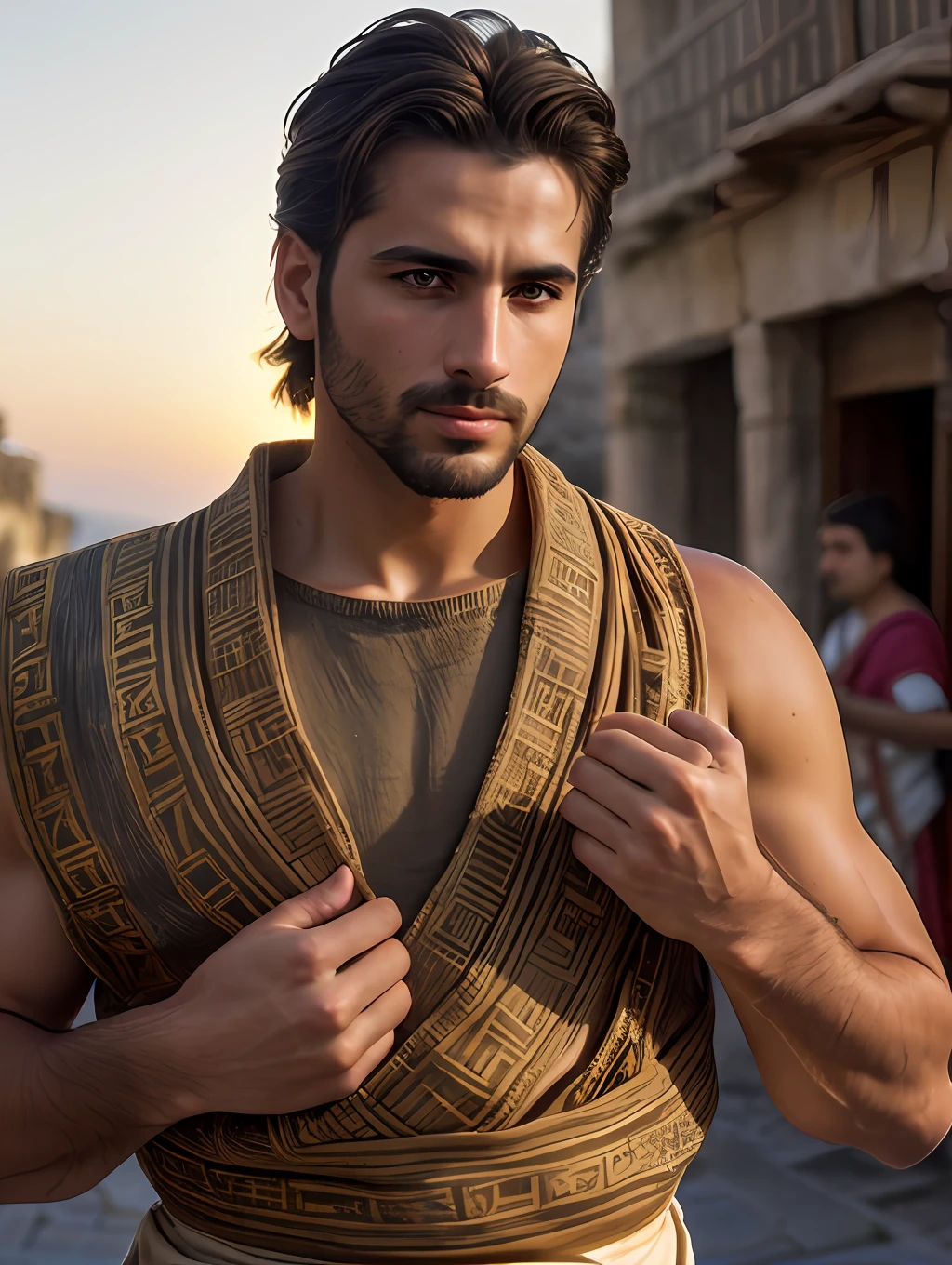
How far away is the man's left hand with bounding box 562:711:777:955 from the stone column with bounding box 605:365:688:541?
604 cm

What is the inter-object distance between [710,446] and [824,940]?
248 inches

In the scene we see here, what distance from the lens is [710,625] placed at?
1483 millimetres

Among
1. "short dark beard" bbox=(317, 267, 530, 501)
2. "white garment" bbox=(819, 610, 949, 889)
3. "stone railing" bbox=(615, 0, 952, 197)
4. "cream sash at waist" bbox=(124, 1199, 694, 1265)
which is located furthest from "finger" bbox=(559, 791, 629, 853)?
"stone railing" bbox=(615, 0, 952, 197)

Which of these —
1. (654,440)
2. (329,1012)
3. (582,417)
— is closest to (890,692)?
(329,1012)

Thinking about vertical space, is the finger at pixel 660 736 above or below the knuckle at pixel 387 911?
above

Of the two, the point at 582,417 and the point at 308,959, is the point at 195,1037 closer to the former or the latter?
the point at 308,959

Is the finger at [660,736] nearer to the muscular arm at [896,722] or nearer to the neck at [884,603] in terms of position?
the muscular arm at [896,722]

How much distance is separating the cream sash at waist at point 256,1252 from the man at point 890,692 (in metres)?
2.42

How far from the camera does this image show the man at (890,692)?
12.2ft

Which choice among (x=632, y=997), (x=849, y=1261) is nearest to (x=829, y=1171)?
(x=849, y=1261)

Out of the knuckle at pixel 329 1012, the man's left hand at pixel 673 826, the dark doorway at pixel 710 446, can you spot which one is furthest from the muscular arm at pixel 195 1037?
the dark doorway at pixel 710 446

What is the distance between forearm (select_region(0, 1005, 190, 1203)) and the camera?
1.31 metres

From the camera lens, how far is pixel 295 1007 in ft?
4.10

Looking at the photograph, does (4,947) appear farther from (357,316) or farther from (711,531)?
(711,531)
